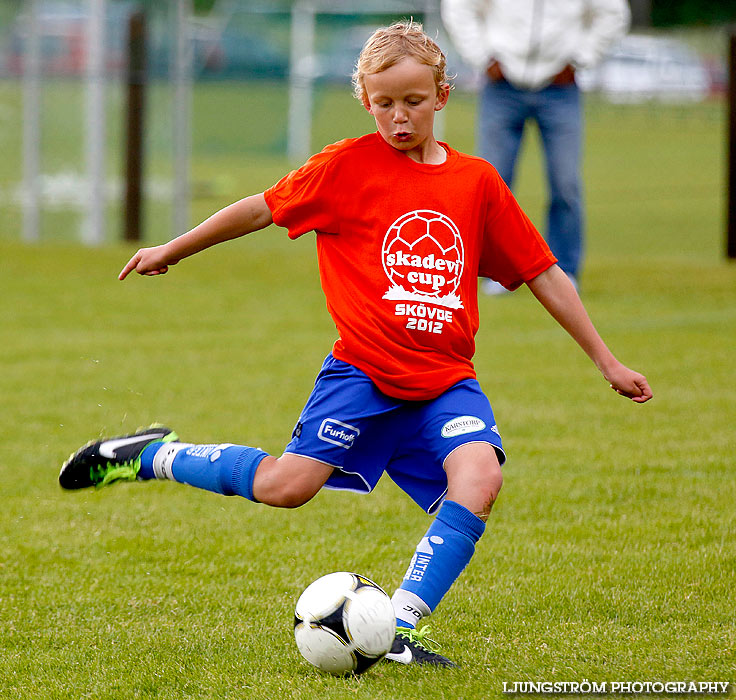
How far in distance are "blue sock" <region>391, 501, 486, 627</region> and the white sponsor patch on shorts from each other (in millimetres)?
191

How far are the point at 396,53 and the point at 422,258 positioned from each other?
0.51 meters

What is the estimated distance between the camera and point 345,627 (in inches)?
111

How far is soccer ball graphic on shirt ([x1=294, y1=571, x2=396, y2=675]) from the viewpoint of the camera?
9.24 ft

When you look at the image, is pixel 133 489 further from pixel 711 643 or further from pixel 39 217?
pixel 39 217

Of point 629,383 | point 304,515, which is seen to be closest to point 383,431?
point 629,383

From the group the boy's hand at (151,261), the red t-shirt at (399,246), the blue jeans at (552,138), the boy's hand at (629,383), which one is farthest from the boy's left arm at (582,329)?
the blue jeans at (552,138)

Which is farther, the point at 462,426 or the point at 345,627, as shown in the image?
the point at 462,426

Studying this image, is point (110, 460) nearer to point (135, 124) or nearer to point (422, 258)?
point (422, 258)

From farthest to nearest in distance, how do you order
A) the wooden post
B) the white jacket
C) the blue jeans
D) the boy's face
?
1. the wooden post
2. the blue jeans
3. the white jacket
4. the boy's face

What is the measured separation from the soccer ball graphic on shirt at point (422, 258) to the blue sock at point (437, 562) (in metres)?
0.54

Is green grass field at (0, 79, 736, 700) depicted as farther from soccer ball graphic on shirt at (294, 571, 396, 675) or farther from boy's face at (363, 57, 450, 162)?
boy's face at (363, 57, 450, 162)

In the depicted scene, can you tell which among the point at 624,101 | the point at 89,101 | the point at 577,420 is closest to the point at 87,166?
the point at 89,101

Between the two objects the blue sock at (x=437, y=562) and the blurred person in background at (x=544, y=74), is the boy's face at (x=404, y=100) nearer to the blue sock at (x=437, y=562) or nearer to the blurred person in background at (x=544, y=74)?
the blue sock at (x=437, y=562)

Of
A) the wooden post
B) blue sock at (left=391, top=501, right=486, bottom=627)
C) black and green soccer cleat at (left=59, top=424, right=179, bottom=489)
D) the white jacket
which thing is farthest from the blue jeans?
blue sock at (left=391, top=501, right=486, bottom=627)
